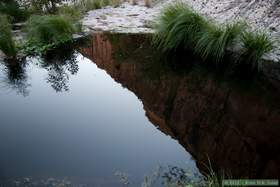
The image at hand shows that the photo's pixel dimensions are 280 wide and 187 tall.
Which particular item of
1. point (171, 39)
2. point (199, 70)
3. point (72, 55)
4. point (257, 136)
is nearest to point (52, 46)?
point (72, 55)

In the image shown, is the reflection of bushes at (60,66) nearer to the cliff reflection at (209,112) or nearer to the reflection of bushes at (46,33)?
the reflection of bushes at (46,33)

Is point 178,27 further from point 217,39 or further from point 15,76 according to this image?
point 15,76

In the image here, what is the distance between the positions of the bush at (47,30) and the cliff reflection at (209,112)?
1.06 metres

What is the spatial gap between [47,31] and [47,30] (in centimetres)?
2

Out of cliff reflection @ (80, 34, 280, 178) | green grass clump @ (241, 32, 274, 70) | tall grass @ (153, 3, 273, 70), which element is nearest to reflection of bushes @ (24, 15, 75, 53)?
cliff reflection @ (80, 34, 280, 178)

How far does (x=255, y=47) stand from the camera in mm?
5609

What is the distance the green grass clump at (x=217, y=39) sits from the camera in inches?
229

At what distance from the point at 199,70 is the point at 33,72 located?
2660mm

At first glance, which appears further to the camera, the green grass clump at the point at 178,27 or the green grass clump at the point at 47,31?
the green grass clump at the point at 47,31

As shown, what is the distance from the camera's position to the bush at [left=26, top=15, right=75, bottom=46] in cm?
700

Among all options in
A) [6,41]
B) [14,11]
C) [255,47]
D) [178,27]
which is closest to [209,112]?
[255,47]

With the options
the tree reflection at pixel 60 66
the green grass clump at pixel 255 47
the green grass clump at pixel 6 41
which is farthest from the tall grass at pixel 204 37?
the green grass clump at pixel 6 41

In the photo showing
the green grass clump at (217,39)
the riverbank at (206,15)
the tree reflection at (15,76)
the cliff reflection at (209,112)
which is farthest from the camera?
the riverbank at (206,15)

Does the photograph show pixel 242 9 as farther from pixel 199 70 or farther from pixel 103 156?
pixel 103 156
